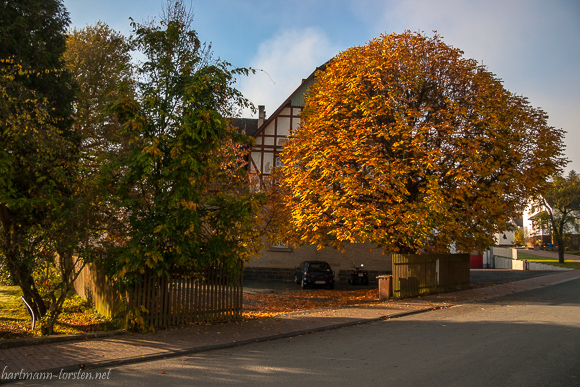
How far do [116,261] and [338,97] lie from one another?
433 inches

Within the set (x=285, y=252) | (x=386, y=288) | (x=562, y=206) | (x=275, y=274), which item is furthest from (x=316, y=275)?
(x=562, y=206)

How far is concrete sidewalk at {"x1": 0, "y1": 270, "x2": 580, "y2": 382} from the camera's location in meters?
6.98

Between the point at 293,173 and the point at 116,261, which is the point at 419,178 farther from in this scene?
the point at 116,261

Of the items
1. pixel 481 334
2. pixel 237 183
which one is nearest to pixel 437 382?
pixel 481 334

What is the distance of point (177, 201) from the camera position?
29.8 feet

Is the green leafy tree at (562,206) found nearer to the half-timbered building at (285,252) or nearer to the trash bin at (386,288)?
the half-timbered building at (285,252)

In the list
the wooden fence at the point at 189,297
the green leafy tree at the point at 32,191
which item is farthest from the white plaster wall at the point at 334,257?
the green leafy tree at the point at 32,191

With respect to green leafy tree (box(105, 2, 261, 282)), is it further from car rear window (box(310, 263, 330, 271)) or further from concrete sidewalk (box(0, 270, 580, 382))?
car rear window (box(310, 263, 330, 271))

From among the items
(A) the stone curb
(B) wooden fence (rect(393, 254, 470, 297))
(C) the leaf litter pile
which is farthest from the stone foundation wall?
(A) the stone curb

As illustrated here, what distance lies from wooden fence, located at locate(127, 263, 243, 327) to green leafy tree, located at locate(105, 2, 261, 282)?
37 cm

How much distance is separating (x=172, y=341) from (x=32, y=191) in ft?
15.4

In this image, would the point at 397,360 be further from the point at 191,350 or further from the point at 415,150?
the point at 415,150

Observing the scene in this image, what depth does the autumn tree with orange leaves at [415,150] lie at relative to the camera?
15336 millimetres

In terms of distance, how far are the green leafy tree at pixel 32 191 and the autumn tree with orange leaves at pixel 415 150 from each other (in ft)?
29.0
